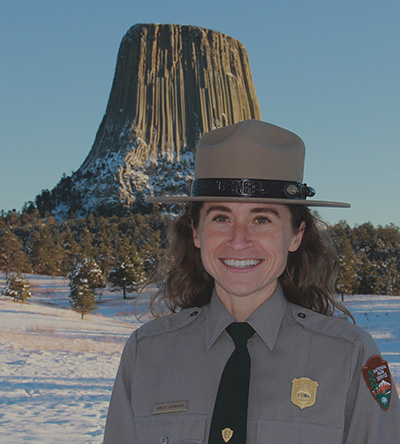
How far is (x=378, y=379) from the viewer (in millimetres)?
1977

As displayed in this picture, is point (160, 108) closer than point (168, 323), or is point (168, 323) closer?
point (168, 323)

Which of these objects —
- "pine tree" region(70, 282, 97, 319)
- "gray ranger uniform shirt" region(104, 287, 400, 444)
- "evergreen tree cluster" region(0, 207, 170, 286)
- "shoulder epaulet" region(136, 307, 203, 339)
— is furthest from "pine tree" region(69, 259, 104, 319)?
"gray ranger uniform shirt" region(104, 287, 400, 444)

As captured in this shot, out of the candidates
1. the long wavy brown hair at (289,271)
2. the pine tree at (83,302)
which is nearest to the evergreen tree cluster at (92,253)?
the pine tree at (83,302)

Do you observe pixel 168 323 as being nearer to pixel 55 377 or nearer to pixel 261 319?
pixel 261 319

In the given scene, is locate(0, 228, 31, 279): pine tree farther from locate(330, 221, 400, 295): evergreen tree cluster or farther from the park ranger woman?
the park ranger woman

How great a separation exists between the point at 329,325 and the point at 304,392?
0.31 metres

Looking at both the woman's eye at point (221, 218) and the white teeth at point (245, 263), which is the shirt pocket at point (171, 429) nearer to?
the white teeth at point (245, 263)

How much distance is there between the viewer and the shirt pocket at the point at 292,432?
77.5 inches

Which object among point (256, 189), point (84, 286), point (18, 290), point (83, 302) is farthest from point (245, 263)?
point (18, 290)

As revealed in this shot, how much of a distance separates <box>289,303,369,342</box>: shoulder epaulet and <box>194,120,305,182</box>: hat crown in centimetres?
58

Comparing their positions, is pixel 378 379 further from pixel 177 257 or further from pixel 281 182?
pixel 177 257

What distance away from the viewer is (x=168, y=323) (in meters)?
2.44

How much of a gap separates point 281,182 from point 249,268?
0.40m

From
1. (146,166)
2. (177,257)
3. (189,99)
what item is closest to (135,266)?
(177,257)
